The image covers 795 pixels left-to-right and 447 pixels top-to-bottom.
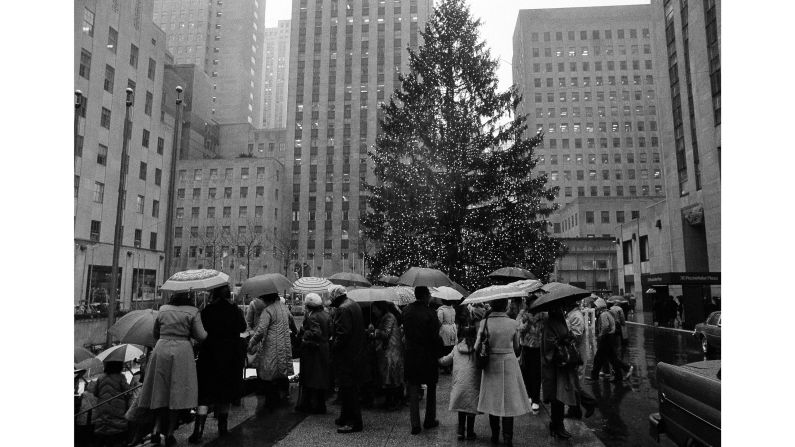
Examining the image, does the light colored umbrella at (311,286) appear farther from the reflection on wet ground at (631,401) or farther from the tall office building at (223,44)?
the tall office building at (223,44)

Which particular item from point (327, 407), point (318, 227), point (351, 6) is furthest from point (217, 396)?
point (351, 6)

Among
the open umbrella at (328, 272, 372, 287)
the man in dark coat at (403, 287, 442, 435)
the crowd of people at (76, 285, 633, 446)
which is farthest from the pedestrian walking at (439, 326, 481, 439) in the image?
the open umbrella at (328, 272, 372, 287)

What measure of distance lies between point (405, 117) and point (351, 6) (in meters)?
80.0

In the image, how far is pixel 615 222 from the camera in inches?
3108

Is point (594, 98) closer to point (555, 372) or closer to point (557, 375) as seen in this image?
point (555, 372)

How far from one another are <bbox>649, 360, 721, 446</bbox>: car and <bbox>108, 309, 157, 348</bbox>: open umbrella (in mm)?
6395

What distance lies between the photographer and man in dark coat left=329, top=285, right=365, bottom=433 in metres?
6.64

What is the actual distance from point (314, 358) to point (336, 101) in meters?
86.2

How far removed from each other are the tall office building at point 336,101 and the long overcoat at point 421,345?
78.3m

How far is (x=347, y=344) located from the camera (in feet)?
22.6

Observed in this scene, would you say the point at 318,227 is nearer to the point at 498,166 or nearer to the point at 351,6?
the point at 351,6

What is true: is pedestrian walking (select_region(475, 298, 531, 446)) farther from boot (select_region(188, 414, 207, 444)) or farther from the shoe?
boot (select_region(188, 414, 207, 444))

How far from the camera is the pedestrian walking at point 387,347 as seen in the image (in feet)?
26.4

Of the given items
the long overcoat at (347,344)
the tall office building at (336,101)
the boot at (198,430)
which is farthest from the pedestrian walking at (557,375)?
the tall office building at (336,101)
